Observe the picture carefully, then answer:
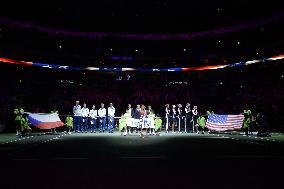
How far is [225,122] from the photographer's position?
24.5 m

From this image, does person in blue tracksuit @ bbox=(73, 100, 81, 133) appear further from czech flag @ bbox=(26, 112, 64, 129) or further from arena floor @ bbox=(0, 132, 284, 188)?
arena floor @ bbox=(0, 132, 284, 188)

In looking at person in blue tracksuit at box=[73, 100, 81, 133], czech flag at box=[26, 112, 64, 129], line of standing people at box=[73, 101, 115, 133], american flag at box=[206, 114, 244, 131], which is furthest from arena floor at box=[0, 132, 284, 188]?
person in blue tracksuit at box=[73, 100, 81, 133]

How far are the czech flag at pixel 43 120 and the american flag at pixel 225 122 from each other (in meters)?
9.43

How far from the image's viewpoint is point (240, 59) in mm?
40688

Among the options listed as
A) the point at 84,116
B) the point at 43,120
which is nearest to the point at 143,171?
the point at 43,120

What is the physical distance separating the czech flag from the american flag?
943 cm

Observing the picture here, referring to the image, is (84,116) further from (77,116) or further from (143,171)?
(143,171)

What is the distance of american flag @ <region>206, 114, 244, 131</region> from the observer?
23797 millimetres

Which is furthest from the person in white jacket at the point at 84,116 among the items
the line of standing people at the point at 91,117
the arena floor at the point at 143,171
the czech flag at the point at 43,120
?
the arena floor at the point at 143,171

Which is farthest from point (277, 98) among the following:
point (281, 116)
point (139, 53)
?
point (139, 53)

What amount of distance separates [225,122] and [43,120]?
34.4 ft

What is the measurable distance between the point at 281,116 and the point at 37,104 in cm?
2034

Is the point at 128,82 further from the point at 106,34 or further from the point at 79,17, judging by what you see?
the point at 79,17

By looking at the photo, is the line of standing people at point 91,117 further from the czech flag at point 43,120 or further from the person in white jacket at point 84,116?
the czech flag at point 43,120
